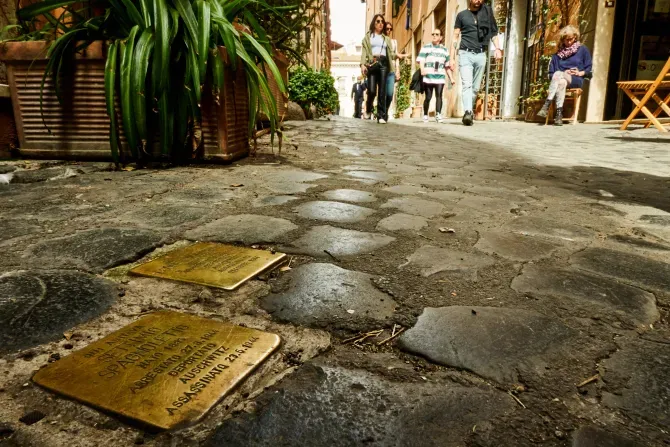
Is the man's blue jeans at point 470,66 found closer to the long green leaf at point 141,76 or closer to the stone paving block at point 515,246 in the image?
the long green leaf at point 141,76

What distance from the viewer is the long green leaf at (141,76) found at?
234 centimetres

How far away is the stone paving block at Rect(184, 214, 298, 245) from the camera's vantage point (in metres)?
1.52

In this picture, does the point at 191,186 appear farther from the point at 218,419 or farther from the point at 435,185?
the point at 218,419

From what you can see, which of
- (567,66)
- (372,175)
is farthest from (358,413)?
(567,66)

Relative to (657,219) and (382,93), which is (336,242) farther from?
(382,93)

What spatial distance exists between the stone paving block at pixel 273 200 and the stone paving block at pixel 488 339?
1078mm

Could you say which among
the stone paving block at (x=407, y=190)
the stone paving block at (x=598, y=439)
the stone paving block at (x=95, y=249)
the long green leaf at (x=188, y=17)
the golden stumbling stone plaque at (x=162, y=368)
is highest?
the long green leaf at (x=188, y=17)

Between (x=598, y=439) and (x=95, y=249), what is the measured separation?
1.32 m

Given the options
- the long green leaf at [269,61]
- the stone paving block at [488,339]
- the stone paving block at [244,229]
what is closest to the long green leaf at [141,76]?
the long green leaf at [269,61]

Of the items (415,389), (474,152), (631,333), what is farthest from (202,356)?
(474,152)

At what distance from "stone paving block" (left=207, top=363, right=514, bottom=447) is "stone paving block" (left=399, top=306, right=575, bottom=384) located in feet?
0.28

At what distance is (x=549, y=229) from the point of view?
5.79 ft

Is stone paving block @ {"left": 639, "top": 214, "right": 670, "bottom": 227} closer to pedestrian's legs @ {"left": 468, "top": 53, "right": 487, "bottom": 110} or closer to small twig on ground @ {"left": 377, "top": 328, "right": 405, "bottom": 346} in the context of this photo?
small twig on ground @ {"left": 377, "top": 328, "right": 405, "bottom": 346}

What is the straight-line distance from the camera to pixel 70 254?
4.35 ft
